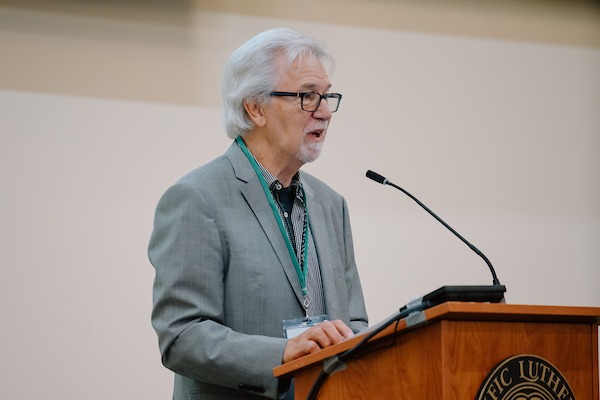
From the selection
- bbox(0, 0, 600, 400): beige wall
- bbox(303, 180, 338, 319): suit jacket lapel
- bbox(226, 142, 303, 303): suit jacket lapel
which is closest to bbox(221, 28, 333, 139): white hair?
bbox(226, 142, 303, 303): suit jacket lapel

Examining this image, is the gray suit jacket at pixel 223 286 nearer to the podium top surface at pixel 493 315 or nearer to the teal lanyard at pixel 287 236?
the teal lanyard at pixel 287 236

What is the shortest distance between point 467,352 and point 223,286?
0.82 metres

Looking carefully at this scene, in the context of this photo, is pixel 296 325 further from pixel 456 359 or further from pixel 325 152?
pixel 325 152

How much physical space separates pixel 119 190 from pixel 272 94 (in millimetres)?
1420

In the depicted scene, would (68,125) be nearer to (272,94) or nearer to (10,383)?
(10,383)

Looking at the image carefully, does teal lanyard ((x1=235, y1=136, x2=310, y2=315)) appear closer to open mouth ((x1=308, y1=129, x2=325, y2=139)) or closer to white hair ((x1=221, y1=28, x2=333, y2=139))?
white hair ((x1=221, y1=28, x2=333, y2=139))

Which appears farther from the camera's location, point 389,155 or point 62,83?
point 389,155

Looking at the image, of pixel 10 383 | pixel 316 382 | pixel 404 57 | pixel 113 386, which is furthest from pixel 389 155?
pixel 316 382

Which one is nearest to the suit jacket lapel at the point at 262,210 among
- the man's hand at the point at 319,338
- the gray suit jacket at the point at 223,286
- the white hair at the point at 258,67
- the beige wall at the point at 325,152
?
the gray suit jacket at the point at 223,286

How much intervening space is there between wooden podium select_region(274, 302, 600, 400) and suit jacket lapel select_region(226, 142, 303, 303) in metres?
0.51

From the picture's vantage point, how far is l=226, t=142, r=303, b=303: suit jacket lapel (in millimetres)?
2240

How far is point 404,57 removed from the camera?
420cm

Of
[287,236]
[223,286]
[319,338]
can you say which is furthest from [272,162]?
[319,338]

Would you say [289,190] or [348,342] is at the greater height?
[289,190]
